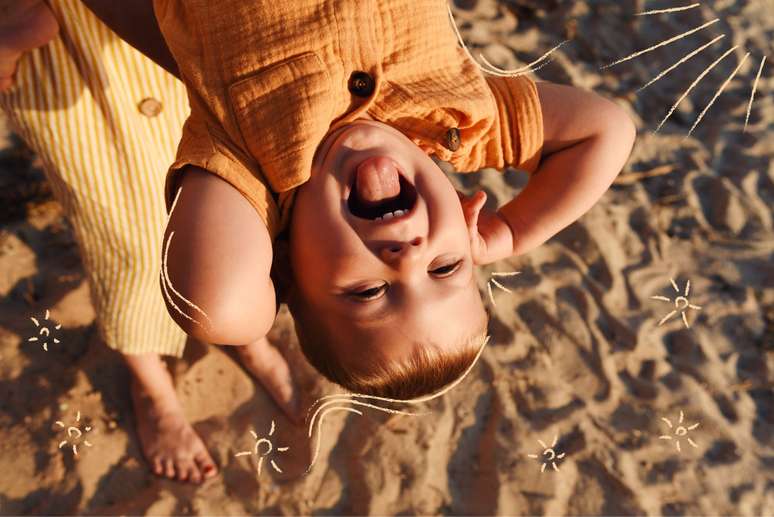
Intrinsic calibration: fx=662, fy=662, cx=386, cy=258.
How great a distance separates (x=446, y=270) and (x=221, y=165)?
0.51 metres

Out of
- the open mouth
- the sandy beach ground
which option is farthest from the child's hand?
the sandy beach ground

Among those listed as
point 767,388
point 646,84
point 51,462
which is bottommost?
point 767,388

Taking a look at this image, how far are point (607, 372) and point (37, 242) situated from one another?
7.36 feet

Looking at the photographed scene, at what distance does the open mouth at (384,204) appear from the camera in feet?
4.42

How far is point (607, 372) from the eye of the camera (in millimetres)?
2535

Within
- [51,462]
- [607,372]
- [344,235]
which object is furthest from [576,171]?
[51,462]

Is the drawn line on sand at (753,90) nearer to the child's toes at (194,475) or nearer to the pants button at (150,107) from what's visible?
the pants button at (150,107)

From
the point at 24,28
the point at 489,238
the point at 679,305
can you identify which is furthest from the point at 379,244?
the point at 679,305

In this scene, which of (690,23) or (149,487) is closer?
(149,487)

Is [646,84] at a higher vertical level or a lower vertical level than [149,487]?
higher

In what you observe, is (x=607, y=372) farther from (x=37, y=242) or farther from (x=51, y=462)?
(x=37, y=242)

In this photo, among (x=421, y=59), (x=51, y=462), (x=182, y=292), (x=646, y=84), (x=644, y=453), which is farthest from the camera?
(x=646, y=84)

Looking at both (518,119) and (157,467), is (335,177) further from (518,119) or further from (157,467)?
(157,467)

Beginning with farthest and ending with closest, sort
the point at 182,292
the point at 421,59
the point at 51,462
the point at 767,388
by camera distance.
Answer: the point at 767,388, the point at 51,462, the point at 421,59, the point at 182,292
